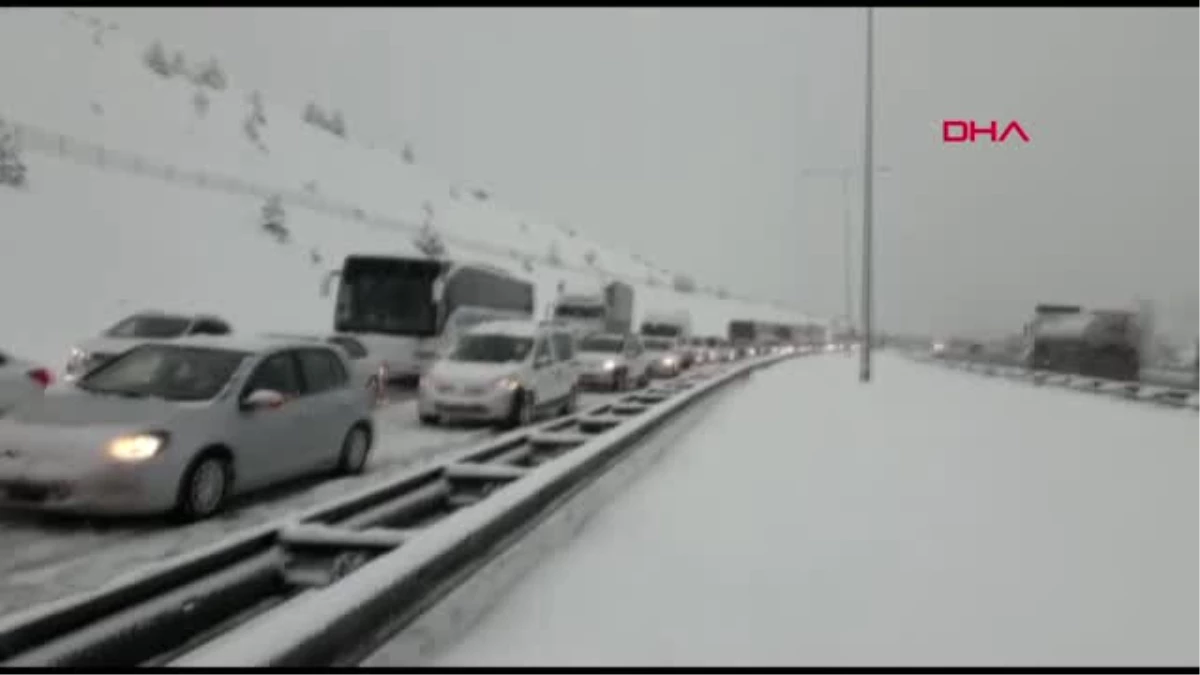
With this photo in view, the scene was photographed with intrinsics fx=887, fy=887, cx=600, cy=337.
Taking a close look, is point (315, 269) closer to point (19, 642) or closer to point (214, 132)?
point (214, 132)

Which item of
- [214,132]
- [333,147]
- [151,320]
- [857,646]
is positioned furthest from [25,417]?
[333,147]

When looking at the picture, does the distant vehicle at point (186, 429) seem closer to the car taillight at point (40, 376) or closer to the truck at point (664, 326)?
the car taillight at point (40, 376)

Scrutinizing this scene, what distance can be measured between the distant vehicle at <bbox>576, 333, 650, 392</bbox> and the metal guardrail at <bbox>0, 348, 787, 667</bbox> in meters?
18.6

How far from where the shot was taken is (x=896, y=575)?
17.1ft

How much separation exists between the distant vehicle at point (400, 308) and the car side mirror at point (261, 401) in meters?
13.3

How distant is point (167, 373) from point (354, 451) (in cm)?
→ 227

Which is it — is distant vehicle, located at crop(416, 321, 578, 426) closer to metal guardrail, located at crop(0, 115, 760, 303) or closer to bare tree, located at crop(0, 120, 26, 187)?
bare tree, located at crop(0, 120, 26, 187)

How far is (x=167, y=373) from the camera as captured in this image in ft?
27.7

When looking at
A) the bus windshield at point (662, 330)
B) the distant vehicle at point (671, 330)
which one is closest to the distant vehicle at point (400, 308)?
the distant vehicle at point (671, 330)

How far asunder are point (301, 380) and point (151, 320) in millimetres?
11745

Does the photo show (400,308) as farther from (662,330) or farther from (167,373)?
(662,330)

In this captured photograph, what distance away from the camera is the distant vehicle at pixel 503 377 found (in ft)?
48.2

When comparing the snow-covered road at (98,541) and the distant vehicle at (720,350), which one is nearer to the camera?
the snow-covered road at (98,541)

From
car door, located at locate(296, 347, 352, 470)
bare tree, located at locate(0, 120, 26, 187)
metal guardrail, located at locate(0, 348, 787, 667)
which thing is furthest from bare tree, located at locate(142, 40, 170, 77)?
metal guardrail, located at locate(0, 348, 787, 667)
